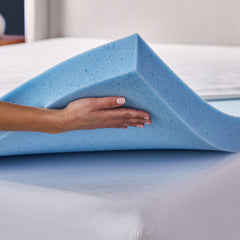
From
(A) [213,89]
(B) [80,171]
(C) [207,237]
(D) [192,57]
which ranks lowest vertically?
(C) [207,237]

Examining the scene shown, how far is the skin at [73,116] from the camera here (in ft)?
1.84

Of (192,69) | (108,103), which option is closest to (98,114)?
(108,103)

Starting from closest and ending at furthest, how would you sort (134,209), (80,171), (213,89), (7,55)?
(134,209)
(80,171)
(213,89)
(7,55)

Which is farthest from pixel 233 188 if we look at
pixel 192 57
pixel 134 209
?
pixel 192 57

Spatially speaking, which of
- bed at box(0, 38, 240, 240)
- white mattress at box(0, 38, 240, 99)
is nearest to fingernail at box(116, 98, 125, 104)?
bed at box(0, 38, 240, 240)

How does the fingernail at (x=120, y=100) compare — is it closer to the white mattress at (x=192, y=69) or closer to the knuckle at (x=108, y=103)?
the knuckle at (x=108, y=103)

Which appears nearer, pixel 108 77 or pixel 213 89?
pixel 108 77

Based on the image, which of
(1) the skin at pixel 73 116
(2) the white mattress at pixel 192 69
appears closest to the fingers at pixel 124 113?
(1) the skin at pixel 73 116

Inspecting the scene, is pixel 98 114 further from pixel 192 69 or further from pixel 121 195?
pixel 192 69

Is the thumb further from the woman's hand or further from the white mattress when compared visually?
the white mattress

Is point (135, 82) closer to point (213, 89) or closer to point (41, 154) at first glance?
point (41, 154)

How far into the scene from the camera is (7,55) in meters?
2.07

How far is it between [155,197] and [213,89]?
70 cm

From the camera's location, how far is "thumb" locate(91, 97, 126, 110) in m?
0.56
